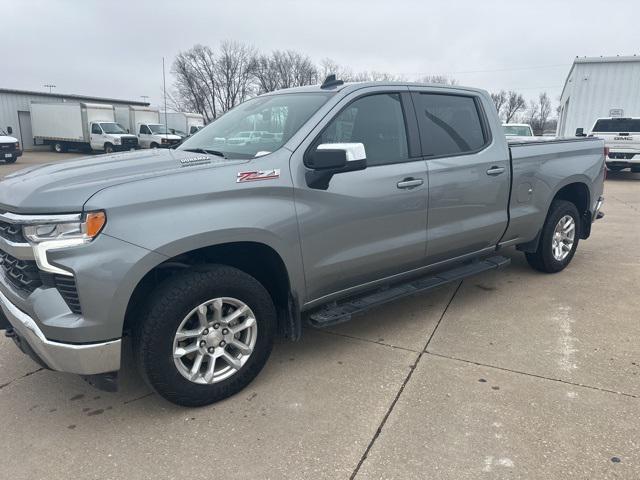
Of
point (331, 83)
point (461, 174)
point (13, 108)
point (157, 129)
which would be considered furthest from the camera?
point (13, 108)

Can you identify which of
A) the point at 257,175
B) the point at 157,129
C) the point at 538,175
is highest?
the point at 157,129

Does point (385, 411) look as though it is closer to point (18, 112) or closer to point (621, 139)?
point (621, 139)

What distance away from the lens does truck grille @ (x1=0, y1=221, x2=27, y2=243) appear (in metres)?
2.50

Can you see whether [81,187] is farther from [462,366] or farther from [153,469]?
[462,366]

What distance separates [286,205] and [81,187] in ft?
3.65

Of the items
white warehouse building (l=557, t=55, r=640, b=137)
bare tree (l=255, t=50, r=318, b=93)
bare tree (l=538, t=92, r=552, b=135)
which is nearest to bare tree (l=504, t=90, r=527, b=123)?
bare tree (l=538, t=92, r=552, b=135)

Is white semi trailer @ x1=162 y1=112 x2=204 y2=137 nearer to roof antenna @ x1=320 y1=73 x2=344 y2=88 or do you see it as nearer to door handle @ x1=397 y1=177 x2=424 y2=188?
roof antenna @ x1=320 y1=73 x2=344 y2=88

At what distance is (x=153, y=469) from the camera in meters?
2.39

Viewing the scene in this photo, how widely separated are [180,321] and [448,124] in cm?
269

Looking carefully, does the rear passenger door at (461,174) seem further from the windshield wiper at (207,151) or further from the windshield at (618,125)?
the windshield at (618,125)

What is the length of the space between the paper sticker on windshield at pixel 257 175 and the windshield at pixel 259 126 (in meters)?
0.17

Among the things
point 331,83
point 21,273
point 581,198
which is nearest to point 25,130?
point 331,83

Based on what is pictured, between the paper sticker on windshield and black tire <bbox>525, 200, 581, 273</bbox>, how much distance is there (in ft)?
10.8

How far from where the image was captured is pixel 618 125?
51.4 ft
